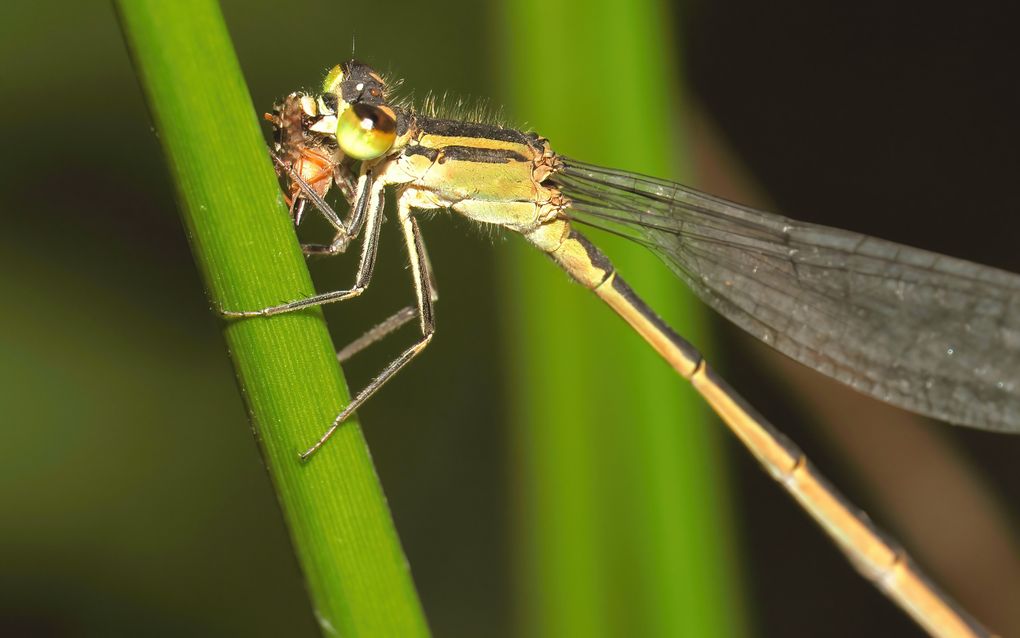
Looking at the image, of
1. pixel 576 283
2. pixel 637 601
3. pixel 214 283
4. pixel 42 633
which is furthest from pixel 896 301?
pixel 42 633

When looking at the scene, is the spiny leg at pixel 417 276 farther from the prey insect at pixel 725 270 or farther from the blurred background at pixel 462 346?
the blurred background at pixel 462 346

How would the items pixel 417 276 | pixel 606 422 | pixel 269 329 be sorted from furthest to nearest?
pixel 417 276 → pixel 606 422 → pixel 269 329

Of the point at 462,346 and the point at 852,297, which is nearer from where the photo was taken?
the point at 852,297

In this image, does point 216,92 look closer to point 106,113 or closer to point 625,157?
point 625,157

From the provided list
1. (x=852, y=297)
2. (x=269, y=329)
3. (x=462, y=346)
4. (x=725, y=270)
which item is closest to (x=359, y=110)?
(x=269, y=329)

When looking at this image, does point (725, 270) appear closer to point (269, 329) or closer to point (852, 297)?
point (852, 297)

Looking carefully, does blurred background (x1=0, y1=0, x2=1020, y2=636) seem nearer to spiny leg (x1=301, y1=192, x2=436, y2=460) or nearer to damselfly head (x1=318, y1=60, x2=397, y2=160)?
spiny leg (x1=301, y1=192, x2=436, y2=460)
